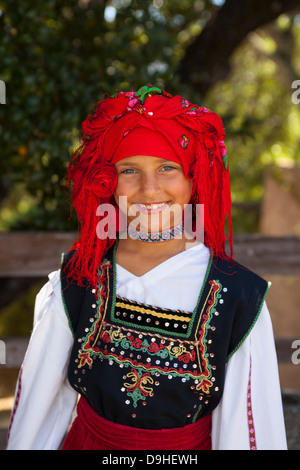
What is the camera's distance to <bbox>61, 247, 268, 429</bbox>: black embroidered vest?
158 cm

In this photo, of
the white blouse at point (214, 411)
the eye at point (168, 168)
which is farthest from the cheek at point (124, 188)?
the white blouse at point (214, 411)

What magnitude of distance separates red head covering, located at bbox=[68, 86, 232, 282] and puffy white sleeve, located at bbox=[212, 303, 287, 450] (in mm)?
329

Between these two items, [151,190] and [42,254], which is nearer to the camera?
[151,190]

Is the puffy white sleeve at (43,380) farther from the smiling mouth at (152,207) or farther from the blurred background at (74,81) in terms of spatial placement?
the blurred background at (74,81)

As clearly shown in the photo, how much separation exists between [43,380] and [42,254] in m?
1.22

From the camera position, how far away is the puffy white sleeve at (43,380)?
1.64 meters

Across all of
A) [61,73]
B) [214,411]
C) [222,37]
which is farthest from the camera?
[222,37]

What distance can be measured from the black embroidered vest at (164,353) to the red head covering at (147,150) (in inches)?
6.8

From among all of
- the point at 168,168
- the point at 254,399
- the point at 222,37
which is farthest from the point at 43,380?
the point at 222,37

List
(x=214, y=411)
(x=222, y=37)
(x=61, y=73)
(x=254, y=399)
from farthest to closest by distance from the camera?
(x=222, y=37) < (x=61, y=73) < (x=214, y=411) < (x=254, y=399)

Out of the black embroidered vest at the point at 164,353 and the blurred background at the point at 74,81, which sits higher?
the blurred background at the point at 74,81

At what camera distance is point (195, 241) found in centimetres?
180

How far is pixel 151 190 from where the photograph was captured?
5.19 ft

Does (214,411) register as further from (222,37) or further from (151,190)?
(222,37)
